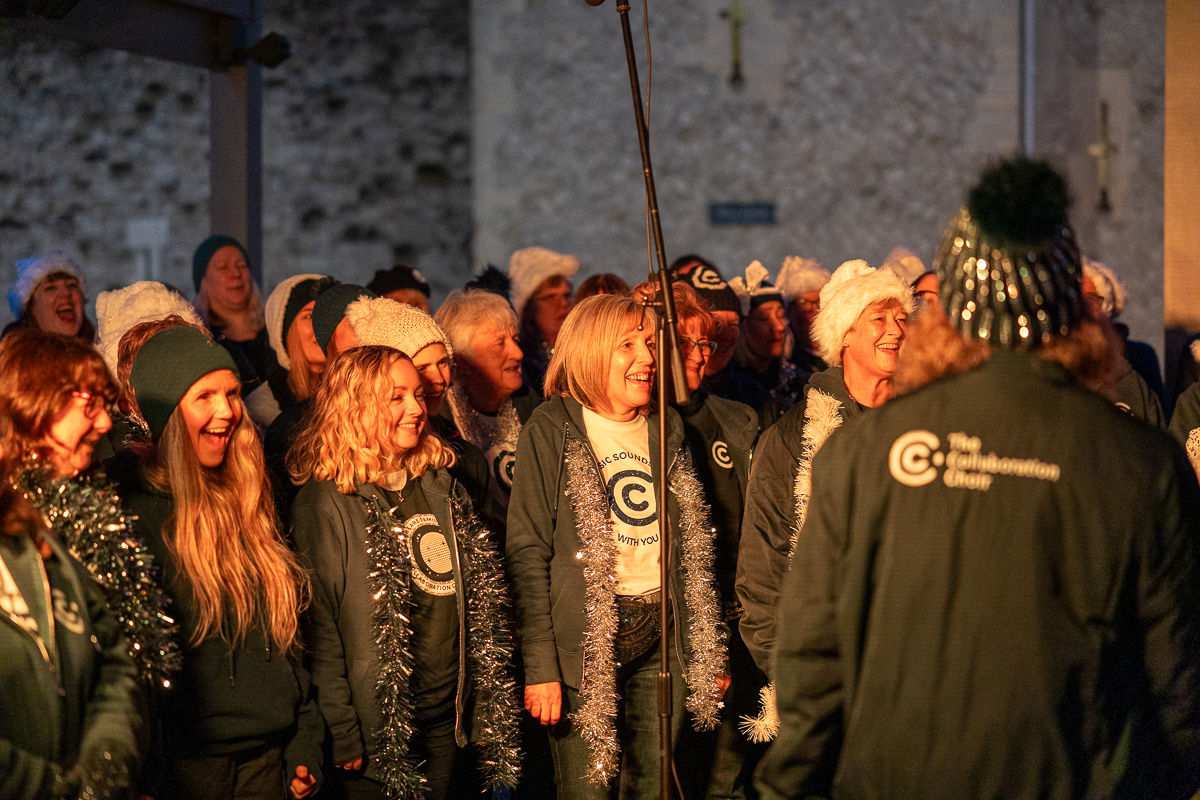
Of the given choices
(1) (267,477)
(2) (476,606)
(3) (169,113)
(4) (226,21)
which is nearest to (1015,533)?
(2) (476,606)

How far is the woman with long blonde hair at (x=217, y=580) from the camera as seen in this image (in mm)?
2904

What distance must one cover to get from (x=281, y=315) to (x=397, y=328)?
123cm

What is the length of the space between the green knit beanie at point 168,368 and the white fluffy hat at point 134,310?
121cm

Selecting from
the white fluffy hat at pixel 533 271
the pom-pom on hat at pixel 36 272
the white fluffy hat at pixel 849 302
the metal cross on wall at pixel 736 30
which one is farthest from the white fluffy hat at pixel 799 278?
the metal cross on wall at pixel 736 30

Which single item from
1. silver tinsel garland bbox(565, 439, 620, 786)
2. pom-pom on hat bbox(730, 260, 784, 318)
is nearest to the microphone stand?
silver tinsel garland bbox(565, 439, 620, 786)

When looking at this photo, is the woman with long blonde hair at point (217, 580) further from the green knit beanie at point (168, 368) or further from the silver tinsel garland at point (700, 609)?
the silver tinsel garland at point (700, 609)

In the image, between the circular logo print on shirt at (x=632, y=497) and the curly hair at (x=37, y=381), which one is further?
the circular logo print on shirt at (x=632, y=497)

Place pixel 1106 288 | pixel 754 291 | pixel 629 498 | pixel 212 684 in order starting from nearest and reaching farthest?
pixel 212 684, pixel 629 498, pixel 1106 288, pixel 754 291

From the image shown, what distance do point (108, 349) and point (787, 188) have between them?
7011 mm

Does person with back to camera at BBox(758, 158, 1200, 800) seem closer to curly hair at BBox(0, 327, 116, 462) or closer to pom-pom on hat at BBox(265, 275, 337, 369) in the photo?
curly hair at BBox(0, 327, 116, 462)

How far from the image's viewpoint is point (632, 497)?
3.66 m

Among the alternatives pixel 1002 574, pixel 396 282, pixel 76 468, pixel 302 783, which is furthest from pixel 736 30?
pixel 1002 574

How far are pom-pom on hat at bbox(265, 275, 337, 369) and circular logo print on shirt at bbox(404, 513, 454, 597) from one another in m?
1.59

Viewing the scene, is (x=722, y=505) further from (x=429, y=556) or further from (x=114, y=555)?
(x=114, y=555)
